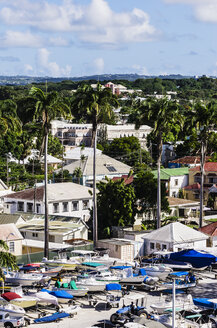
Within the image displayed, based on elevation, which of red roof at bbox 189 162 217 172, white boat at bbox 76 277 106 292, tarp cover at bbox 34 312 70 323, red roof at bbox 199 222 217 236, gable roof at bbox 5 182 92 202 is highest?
red roof at bbox 189 162 217 172

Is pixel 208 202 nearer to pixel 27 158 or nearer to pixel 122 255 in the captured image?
pixel 122 255

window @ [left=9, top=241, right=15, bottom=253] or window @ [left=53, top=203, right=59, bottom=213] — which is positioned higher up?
window @ [left=53, top=203, right=59, bottom=213]

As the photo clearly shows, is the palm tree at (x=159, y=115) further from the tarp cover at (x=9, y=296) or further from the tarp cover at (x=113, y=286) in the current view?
the tarp cover at (x=9, y=296)

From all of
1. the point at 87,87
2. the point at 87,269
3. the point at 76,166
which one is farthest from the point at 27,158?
the point at 87,269

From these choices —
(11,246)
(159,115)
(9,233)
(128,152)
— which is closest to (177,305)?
(11,246)

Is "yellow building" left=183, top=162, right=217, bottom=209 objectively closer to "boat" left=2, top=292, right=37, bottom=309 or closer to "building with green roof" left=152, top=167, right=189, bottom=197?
"building with green roof" left=152, top=167, right=189, bottom=197

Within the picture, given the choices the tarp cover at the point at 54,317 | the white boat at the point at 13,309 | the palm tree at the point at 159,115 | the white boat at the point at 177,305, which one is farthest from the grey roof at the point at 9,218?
the white boat at the point at 177,305

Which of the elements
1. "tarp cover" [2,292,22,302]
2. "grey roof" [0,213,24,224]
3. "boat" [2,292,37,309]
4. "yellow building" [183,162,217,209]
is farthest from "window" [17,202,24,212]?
"boat" [2,292,37,309]

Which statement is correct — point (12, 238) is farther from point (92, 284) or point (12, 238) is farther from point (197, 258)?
point (197, 258)
